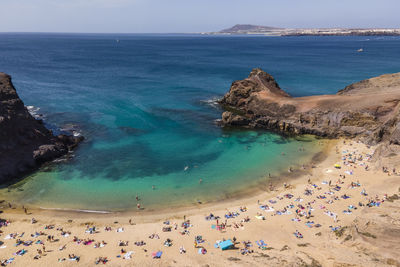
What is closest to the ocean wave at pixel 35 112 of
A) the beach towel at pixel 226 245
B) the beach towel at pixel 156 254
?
the beach towel at pixel 156 254

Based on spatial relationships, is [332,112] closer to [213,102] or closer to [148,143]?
[213,102]

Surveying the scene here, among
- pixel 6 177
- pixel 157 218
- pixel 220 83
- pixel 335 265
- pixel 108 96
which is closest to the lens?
pixel 335 265

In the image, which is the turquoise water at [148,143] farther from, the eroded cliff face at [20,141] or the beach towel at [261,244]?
the beach towel at [261,244]

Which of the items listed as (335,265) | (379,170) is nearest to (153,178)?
(335,265)

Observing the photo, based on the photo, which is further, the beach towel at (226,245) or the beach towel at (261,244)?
the beach towel at (261,244)

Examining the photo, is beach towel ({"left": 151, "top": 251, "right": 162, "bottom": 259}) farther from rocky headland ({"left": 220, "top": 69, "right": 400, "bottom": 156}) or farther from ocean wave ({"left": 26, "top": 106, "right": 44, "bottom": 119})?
ocean wave ({"left": 26, "top": 106, "right": 44, "bottom": 119})

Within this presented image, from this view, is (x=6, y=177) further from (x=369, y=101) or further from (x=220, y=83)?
(x=220, y=83)

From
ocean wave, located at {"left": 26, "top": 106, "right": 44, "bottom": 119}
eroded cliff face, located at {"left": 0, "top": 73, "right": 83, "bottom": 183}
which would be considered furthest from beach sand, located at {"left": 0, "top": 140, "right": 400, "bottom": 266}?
ocean wave, located at {"left": 26, "top": 106, "right": 44, "bottom": 119}

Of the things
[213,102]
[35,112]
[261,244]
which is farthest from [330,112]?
[35,112]
